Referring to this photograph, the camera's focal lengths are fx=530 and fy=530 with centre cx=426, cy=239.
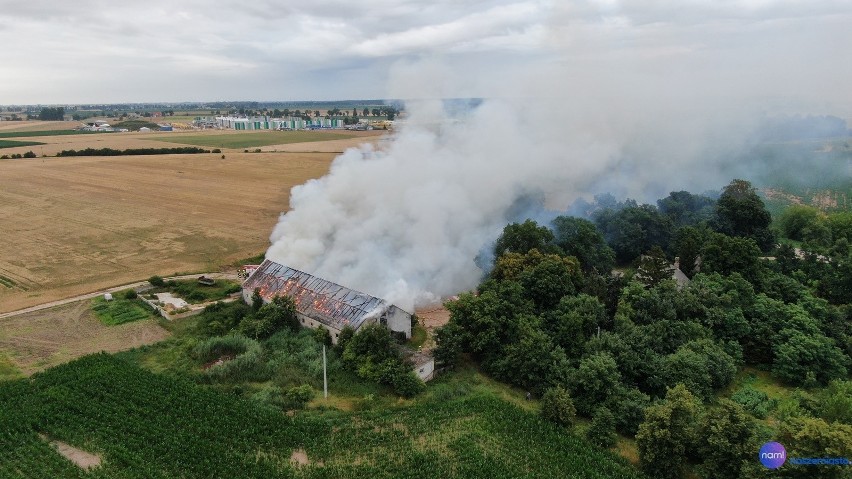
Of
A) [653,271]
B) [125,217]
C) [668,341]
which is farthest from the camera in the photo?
[125,217]

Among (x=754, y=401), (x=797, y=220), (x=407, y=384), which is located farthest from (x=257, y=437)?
(x=797, y=220)

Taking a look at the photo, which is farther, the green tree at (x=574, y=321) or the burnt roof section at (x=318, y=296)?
the burnt roof section at (x=318, y=296)

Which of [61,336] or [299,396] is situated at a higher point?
[61,336]

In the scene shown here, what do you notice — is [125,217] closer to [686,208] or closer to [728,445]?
[686,208]

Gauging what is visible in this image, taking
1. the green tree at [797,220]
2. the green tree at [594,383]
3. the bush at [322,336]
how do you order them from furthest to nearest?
the green tree at [797,220] → the bush at [322,336] → the green tree at [594,383]

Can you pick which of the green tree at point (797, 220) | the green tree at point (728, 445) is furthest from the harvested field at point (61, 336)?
the green tree at point (797, 220)

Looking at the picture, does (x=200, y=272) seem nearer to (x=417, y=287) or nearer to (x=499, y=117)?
(x=417, y=287)

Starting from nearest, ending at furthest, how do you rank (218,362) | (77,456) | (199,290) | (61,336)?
(77,456) < (218,362) < (61,336) < (199,290)

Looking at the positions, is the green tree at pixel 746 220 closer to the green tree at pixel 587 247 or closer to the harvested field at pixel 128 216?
the green tree at pixel 587 247
